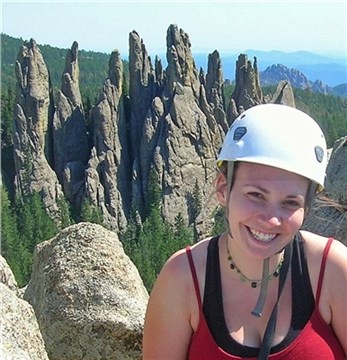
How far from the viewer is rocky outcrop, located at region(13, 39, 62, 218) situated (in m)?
44.0

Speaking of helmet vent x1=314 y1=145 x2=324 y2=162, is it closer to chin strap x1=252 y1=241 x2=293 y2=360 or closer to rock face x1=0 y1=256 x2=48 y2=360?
chin strap x1=252 y1=241 x2=293 y2=360

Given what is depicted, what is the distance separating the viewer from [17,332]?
9.23 ft

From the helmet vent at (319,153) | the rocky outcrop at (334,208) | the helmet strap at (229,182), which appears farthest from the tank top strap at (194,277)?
the rocky outcrop at (334,208)

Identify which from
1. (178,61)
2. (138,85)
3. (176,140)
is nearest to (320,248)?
(176,140)

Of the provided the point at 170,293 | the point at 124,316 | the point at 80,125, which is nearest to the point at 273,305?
the point at 170,293

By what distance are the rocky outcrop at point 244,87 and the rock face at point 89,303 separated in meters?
45.8

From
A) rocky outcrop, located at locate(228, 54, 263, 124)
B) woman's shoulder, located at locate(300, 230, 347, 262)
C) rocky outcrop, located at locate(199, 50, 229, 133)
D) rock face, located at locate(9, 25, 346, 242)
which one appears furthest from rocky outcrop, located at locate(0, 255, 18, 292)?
rocky outcrop, located at locate(228, 54, 263, 124)

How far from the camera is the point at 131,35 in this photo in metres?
47.5

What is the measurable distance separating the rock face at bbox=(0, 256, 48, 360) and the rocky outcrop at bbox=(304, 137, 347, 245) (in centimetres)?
254

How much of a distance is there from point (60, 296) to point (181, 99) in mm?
41326

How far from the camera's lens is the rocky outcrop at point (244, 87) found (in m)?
49.4

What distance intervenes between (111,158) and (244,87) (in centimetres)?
1322

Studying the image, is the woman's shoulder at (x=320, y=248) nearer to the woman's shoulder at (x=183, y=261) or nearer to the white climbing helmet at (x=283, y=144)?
the white climbing helmet at (x=283, y=144)

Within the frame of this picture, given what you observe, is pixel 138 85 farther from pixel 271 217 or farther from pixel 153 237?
pixel 271 217
